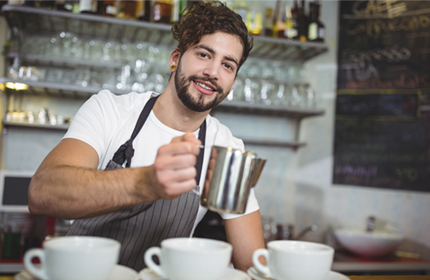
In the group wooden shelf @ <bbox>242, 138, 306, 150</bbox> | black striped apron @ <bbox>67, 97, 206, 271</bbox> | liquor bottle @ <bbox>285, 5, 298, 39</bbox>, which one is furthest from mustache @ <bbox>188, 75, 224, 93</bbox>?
liquor bottle @ <bbox>285, 5, 298, 39</bbox>

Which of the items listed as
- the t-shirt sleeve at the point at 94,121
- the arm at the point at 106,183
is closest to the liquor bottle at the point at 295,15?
the t-shirt sleeve at the point at 94,121

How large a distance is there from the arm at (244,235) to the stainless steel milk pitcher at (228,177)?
449mm

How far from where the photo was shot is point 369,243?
2289mm

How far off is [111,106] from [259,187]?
72.2 inches

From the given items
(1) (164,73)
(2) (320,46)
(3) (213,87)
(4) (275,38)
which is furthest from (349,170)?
(3) (213,87)

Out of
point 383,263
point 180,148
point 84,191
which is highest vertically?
point 180,148

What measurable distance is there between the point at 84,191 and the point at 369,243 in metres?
1.93

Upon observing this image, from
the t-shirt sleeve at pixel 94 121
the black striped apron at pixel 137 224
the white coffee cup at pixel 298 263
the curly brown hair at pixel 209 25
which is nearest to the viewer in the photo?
the white coffee cup at pixel 298 263

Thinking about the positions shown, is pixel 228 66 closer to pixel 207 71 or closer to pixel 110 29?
pixel 207 71

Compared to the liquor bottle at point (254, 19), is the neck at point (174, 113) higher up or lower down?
lower down

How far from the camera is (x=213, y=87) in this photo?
130 cm

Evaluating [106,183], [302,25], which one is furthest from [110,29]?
[106,183]

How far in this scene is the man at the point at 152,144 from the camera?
0.89m

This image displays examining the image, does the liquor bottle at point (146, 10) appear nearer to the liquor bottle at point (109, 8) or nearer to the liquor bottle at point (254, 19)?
the liquor bottle at point (109, 8)
